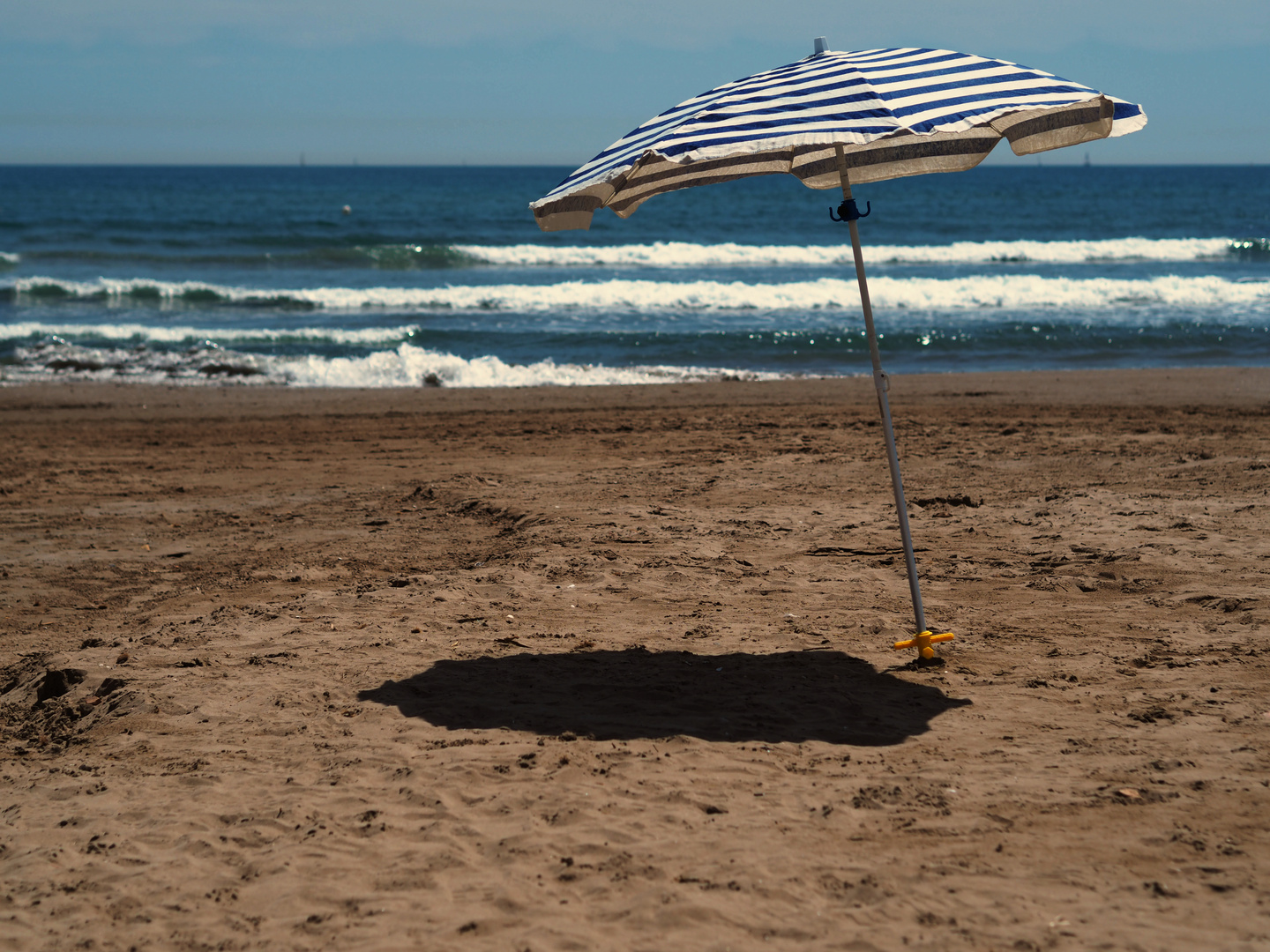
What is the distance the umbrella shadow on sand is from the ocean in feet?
15.0

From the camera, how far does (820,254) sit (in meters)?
31.4

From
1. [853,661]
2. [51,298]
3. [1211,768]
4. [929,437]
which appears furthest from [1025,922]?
[51,298]

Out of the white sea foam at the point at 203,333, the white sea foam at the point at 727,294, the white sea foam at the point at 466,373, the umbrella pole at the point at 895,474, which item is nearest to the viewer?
the umbrella pole at the point at 895,474

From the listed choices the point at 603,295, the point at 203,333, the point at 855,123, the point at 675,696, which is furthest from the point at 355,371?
the point at 855,123

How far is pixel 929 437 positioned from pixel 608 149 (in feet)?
18.6

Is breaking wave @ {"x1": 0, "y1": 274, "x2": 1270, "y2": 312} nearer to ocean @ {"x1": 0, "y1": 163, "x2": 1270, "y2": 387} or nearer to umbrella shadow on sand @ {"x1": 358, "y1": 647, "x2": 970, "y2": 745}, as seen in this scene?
ocean @ {"x1": 0, "y1": 163, "x2": 1270, "y2": 387}

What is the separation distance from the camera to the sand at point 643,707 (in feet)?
9.00

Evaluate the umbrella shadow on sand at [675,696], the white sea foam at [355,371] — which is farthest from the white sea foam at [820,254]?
the umbrella shadow on sand at [675,696]

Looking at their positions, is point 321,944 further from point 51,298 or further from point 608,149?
point 51,298

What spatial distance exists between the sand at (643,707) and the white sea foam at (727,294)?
1288 centimetres

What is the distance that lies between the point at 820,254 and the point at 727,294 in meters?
10.9

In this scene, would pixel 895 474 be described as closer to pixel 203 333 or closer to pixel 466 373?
pixel 466 373

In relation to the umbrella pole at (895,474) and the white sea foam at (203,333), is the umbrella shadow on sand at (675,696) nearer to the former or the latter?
the umbrella pole at (895,474)

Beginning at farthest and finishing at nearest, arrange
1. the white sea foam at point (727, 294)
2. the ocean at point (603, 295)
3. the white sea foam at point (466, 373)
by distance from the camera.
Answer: the white sea foam at point (727, 294)
the ocean at point (603, 295)
the white sea foam at point (466, 373)
